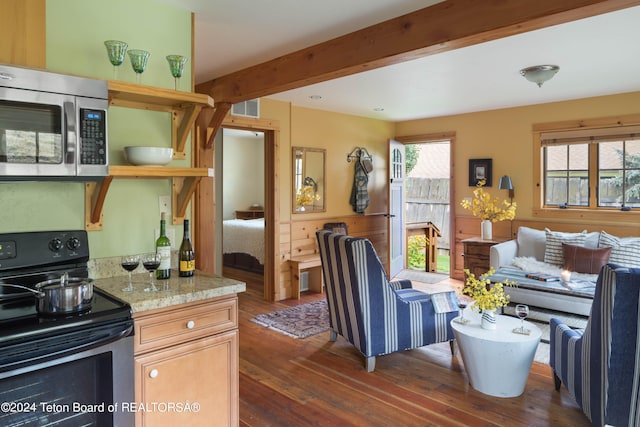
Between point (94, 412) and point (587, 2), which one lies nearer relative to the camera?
point (94, 412)

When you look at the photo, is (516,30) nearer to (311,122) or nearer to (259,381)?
(259,381)

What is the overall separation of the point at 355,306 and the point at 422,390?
75 centimetres

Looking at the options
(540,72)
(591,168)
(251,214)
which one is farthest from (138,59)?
(251,214)

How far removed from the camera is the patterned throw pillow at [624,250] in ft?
14.6

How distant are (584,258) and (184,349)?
172 inches

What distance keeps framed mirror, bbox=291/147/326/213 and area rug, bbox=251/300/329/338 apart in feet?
4.37

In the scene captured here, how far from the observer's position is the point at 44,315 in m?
1.57

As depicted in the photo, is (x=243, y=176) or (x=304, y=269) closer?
(x=304, y=269)

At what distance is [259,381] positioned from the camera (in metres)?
3.16

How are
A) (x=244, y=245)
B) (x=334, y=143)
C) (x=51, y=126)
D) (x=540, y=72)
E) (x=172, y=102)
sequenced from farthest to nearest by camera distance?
(x=244, y=245) → (x=334, y=143) → (x=540, y=72) → (x=172, y=102) → (x=51, y=126)

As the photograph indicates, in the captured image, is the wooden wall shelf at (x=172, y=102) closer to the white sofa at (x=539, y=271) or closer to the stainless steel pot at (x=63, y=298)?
the stainless steel pot at (x=63, y=298)

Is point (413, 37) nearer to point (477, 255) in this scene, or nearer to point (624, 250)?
point (624, 250)

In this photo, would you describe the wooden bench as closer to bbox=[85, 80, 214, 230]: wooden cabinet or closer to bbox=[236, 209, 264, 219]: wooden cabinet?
bbox=[85, 80, 214, 230]: wooden cabinet

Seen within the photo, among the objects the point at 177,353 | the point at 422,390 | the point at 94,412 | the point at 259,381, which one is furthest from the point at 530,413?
the point at 94,412
